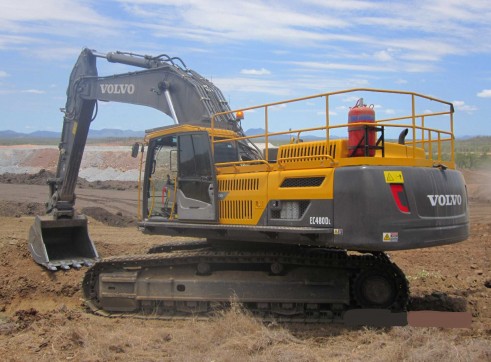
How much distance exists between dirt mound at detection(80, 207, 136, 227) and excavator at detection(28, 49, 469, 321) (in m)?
9.53

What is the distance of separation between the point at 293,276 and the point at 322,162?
6.31ft

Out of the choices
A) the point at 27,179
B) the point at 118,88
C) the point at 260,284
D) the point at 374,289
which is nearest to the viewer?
the point at 374,289

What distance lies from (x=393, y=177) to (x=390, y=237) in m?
0.71

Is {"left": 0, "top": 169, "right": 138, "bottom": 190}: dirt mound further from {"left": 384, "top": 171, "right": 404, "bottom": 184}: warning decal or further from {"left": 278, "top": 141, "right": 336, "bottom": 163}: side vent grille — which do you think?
{"left": 384, "top": 171, "right": 404, "bottom": 184}: warning decal

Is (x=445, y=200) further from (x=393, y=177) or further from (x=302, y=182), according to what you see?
(x=302, y=182)

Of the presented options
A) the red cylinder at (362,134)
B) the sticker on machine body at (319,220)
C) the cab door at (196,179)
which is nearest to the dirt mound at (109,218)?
the cab door at (196,179)

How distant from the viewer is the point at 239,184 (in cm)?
802

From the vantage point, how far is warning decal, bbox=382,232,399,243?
6.79 meters

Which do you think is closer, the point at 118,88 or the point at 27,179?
the point at 118,88

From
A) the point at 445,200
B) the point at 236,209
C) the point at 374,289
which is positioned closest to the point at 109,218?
the point at 236,209

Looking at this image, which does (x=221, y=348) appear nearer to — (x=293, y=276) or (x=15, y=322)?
(x=293, y=276)

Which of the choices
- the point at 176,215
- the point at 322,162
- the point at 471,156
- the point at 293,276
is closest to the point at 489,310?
the point at 293,276

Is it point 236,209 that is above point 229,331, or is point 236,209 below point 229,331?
above

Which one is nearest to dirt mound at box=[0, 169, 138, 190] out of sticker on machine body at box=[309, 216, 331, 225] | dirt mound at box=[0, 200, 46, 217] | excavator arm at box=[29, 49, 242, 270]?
dirt mound at box=[0, 200, 46, 217]
